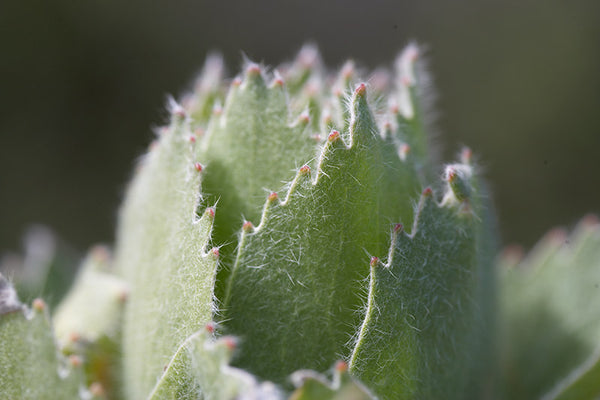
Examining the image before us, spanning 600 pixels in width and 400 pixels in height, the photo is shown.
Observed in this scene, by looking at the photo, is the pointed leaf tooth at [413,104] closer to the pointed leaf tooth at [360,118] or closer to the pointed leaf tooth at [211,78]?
the pointed leaf tooth at [360,118]

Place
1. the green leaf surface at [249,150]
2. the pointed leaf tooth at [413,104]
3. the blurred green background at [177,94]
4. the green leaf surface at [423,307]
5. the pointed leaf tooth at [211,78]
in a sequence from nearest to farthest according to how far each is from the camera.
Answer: the green leaf surface at [423,307], the green leaf surface at [249,150], the pointed leaf tooth at [413,104], the pointed leaf tooth at [211,78], the blurred green background at [177,94]

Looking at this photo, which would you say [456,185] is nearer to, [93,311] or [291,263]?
[291,263]

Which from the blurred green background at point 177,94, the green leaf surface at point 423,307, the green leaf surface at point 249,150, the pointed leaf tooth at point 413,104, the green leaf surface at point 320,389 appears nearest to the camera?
the green leaf surface at point 320,389

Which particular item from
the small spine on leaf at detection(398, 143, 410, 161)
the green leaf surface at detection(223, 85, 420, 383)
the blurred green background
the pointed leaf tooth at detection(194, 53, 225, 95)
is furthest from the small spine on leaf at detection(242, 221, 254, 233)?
the blurred green background

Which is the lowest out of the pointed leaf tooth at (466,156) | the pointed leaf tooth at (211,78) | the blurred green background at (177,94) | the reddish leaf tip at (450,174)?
the reddish leaf tip at (450,174)

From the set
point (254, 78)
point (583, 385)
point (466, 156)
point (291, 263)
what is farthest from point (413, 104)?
point (583, 385)

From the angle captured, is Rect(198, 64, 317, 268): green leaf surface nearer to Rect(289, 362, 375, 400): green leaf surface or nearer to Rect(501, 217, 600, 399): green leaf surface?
Rect(289, 362, 375, 400): green leaf surface

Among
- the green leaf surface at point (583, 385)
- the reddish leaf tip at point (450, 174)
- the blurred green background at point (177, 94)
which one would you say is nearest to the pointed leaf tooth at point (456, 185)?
the reddish leaf tip at point (450, 174)
